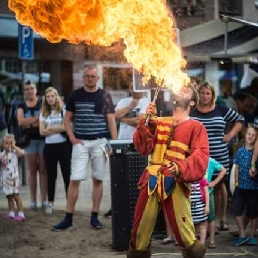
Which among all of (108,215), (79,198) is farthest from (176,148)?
(79,198)

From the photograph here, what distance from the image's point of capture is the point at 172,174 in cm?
595

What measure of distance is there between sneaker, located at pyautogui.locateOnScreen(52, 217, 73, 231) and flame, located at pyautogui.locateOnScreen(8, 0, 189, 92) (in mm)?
2216

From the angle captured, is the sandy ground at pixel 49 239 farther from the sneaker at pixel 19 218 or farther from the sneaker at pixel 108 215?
the sneaker at pixel 108 215

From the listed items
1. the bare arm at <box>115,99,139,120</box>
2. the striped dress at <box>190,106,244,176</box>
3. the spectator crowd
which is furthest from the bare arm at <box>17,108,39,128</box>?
the striped dress at <box>190,106,244,176</box>

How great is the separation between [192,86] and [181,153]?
26.6 inches

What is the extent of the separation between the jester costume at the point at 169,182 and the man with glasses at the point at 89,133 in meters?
2.22

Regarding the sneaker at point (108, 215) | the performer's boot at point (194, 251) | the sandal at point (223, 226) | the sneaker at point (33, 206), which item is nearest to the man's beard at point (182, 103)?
the performer's boot at point (194, 251)

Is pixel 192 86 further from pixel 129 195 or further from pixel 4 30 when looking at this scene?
pixel 4 30

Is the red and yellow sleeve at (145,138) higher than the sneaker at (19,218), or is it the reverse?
the red and yellow sleeve at (145,138)

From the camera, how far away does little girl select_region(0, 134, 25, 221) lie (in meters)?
8.87

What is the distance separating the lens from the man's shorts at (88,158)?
27.3 feet

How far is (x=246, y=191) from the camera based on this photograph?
7.84 metres

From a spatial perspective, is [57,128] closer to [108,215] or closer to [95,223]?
[108,215]

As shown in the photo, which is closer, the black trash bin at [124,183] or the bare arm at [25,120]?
the black trash bin at [124,183]
